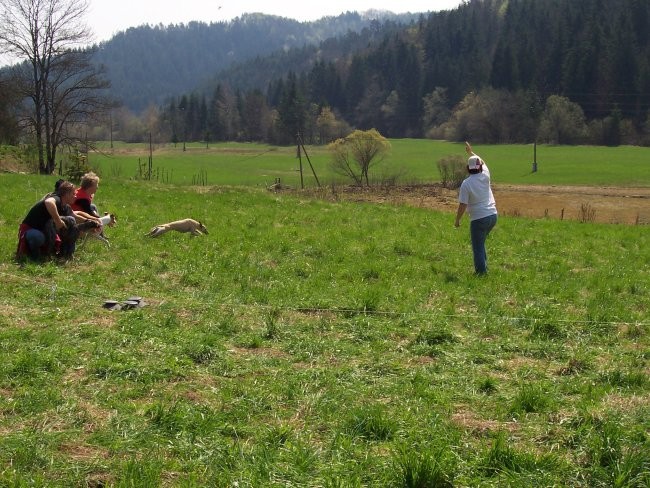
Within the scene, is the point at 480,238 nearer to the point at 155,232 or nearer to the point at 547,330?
the point at 547,330

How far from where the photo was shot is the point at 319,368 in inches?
226

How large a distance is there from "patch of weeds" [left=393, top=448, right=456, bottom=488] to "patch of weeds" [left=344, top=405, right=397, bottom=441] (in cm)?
50

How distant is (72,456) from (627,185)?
48.2m

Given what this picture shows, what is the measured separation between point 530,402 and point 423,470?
154 cm

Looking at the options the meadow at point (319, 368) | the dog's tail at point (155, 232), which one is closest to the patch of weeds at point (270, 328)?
the meadow at point (319, 368)

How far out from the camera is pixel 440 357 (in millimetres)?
6223

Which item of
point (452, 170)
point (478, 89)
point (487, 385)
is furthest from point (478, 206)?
point (478, 89)

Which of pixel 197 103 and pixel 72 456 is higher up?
pixel 197 103

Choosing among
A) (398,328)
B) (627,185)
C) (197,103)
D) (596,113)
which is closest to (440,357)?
(398,328)

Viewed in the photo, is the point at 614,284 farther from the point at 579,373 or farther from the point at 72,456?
the point at 72,456

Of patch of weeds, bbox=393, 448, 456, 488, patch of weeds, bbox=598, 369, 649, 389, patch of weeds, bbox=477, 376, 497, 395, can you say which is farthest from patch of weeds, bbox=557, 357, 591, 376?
patch of weeds, bbox=393, 448, 456, 488

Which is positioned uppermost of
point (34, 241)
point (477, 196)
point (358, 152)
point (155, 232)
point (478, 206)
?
point (358, 152)

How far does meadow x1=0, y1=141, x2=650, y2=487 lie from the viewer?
391 centimetres

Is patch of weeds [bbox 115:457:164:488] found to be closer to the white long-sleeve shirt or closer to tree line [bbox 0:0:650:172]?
the white long-sleeve shirt
